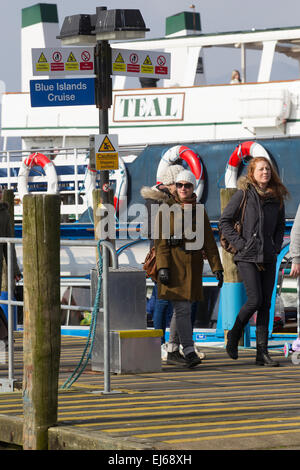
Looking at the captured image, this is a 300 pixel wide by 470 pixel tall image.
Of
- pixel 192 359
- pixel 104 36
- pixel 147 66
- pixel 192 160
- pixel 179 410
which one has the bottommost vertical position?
pixel 192 359

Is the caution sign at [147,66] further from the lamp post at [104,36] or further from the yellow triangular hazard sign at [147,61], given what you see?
the lamp post at [104,36]

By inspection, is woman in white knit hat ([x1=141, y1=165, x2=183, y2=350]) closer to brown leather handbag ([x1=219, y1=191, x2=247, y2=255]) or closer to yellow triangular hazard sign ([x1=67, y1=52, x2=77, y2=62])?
brown leather handbag ([x1=219, y1=191, x2=247, y2=255])

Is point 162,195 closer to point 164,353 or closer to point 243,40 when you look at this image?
point 164,353

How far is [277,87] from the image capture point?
21516 millimetres

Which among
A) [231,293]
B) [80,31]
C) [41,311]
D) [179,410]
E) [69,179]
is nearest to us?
[41,311]

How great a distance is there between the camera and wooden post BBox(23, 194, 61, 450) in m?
5.97

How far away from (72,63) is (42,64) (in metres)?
0.39

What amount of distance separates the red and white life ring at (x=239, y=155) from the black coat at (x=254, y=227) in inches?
332

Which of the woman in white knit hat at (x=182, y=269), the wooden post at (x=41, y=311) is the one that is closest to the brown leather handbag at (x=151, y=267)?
the woman in white knit hat at (x=182, y=269)

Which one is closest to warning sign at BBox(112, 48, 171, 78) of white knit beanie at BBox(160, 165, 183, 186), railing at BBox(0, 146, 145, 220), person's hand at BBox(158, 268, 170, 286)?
white knit beanie at BBox(160, 165, 183, 186)

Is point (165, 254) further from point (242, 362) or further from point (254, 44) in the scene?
point (254, 44)

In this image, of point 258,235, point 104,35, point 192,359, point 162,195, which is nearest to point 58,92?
point 104,35

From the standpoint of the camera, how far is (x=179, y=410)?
6.53m
